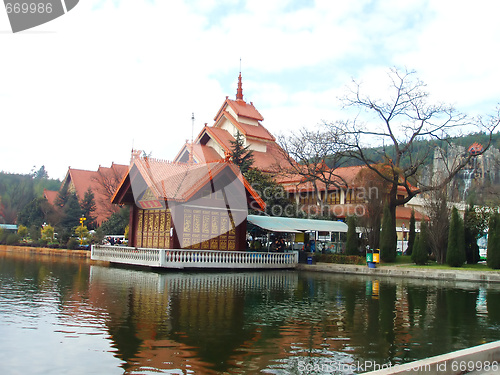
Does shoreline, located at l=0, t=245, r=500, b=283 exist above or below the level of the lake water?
below

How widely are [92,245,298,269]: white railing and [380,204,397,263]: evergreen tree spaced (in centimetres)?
506

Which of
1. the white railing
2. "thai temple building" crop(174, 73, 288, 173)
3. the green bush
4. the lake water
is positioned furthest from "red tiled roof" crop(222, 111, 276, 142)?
the lake water

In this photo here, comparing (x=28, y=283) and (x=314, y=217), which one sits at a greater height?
(x=314, y=217)

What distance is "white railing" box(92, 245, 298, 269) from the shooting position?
75.3 ft

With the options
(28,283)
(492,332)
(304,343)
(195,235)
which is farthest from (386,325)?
(195,235)

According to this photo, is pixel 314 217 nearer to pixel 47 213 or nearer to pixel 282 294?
pixel 282 294

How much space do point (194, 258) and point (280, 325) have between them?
14575mm

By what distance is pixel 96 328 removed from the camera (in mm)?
8461

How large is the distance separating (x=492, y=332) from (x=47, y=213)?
156ft

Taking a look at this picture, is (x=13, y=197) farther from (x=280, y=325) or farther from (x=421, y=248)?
(x=280, y=325)

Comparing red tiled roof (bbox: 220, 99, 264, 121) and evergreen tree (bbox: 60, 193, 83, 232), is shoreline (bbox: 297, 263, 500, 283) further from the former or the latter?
red tiled roof (bbox: 220, 99, 264, 121)

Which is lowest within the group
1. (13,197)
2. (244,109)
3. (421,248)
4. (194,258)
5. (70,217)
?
(194,258)

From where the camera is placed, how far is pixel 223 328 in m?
8.88

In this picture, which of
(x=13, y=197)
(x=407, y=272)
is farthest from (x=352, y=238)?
(x=13, y=197)
